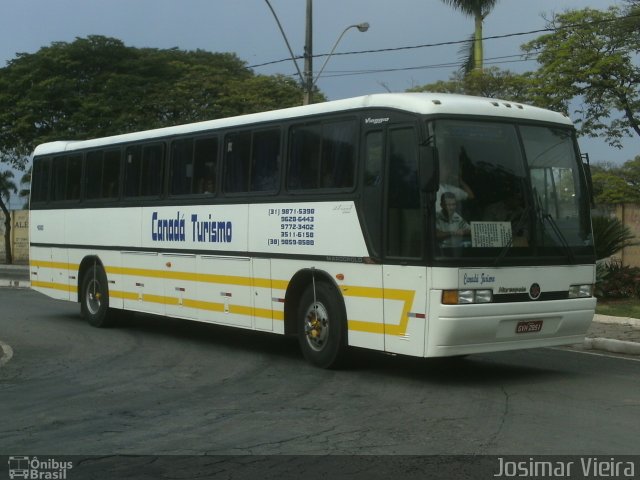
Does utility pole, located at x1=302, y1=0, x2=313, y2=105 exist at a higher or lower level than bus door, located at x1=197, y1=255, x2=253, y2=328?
higher

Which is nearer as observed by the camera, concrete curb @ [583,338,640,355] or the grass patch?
concrete curb @ [583,338,640,355]

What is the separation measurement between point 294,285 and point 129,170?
483 centimetres

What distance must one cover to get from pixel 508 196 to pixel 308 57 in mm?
15723

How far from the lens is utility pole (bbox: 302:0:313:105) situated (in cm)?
2423

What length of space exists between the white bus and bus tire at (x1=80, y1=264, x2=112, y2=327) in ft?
8.45

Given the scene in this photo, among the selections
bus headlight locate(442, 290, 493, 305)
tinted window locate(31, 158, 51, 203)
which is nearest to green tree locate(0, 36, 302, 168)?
tinted window locate(31, 158, 51, 203)

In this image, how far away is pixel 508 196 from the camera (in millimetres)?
9500

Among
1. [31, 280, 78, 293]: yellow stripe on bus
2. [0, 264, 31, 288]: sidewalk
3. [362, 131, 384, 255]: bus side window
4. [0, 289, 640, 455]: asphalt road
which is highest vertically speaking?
[362, 131, 384, 255]: bus side window

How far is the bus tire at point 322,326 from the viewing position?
10.3m

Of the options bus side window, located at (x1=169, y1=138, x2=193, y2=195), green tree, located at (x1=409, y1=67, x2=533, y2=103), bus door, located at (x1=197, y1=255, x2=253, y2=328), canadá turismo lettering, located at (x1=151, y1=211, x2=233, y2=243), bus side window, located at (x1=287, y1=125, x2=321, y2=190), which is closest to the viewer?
bus side window, located at (x1=287, y1=125, x2=321, y2=190)

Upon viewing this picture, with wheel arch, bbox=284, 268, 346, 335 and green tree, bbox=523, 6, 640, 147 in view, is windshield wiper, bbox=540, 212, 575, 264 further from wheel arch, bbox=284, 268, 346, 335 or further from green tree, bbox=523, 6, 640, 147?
green tree, bbox=523, 6, 640, 147

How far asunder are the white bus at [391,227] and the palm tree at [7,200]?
31.8 meters

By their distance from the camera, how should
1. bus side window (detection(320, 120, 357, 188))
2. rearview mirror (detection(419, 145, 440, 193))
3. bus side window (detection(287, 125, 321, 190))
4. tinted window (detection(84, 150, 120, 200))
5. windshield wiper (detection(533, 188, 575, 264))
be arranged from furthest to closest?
tinted window (detection(84, 150, 120, 200)), bus side window (detection(287, 125, 321, 190)), bus side window (detection(320, 120, 357, 188)), windshield wiper (detection(533, 188, 575, 264)), rearview mirror (detection(419, 145, 440, 193))

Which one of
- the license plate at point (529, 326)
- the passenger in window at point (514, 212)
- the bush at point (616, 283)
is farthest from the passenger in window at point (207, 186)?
the bush at point (616, 283)
